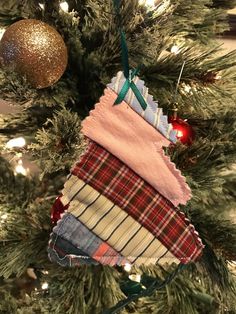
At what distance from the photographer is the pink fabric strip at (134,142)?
0.52 metres

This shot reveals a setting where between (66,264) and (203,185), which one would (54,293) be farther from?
(203,185)

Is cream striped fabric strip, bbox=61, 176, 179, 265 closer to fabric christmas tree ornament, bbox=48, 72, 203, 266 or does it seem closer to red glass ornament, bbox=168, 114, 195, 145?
fabric christmas tree ornament, bbox=48, 72, 203, 266

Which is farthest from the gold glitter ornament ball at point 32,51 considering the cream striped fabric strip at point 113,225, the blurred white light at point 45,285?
the blurred white light at point 45,285

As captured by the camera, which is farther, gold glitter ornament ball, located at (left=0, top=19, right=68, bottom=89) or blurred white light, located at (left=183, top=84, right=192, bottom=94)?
blurred white light, located at (left=183, top=84, right=192, bottom=94)

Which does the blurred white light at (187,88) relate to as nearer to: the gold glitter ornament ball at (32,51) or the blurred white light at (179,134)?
the blurred white light at (179,134)

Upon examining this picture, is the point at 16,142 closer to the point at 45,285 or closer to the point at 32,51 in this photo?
the point at 32,51

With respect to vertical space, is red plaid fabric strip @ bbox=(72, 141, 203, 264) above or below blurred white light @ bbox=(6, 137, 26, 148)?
above

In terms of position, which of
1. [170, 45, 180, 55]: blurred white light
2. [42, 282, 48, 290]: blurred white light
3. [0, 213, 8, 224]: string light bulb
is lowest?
[42, 282, 48, 290]: blurred white light

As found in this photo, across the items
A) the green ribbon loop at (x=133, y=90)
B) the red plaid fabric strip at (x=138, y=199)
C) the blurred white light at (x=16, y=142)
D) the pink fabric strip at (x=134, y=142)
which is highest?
the green ribbon loop at (x=133, y=90)

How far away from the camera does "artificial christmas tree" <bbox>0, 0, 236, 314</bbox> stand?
0.55 metres

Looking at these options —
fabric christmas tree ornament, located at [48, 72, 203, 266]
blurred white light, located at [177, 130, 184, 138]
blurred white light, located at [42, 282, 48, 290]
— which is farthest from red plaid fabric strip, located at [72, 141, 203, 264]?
blurred white light, located at [42, 282, 48, 290]

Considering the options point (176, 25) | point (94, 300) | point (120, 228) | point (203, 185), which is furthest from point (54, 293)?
point (176, 25)

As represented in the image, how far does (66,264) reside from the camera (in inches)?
21.9

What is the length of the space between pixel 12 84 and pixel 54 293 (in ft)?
1.04
